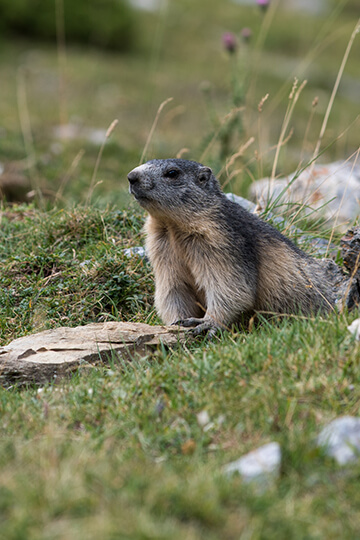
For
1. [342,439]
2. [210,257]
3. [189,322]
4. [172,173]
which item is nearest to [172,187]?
[172,173]

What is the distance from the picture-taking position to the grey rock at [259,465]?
10.6 ft

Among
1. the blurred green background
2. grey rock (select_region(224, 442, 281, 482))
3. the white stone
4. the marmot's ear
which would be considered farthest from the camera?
the blurred green background

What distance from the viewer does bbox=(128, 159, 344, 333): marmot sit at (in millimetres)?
5664

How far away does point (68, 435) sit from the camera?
12.2ft

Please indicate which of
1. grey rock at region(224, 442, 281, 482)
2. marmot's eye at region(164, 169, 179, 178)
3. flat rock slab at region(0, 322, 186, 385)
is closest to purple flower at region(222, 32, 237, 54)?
marmot's eye at region(164, 169, 179, 178)

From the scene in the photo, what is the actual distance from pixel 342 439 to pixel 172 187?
2.97 m

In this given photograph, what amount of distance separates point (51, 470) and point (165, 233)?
3.20m

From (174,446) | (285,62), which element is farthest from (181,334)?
(285,62)

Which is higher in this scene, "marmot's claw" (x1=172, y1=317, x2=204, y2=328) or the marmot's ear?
the marmot's ear

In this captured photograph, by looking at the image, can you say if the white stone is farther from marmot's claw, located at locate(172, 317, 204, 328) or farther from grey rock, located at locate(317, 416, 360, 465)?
grey rock, located at locate(317, 416, 360, 465)

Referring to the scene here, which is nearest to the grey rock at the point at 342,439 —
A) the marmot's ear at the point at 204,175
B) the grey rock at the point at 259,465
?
the grey rock at the point at 259,465

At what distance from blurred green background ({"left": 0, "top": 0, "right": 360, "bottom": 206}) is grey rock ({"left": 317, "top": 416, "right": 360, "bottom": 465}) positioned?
494 cm

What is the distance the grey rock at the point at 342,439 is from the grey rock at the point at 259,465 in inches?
10.6

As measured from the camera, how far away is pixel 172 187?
5.78 m
